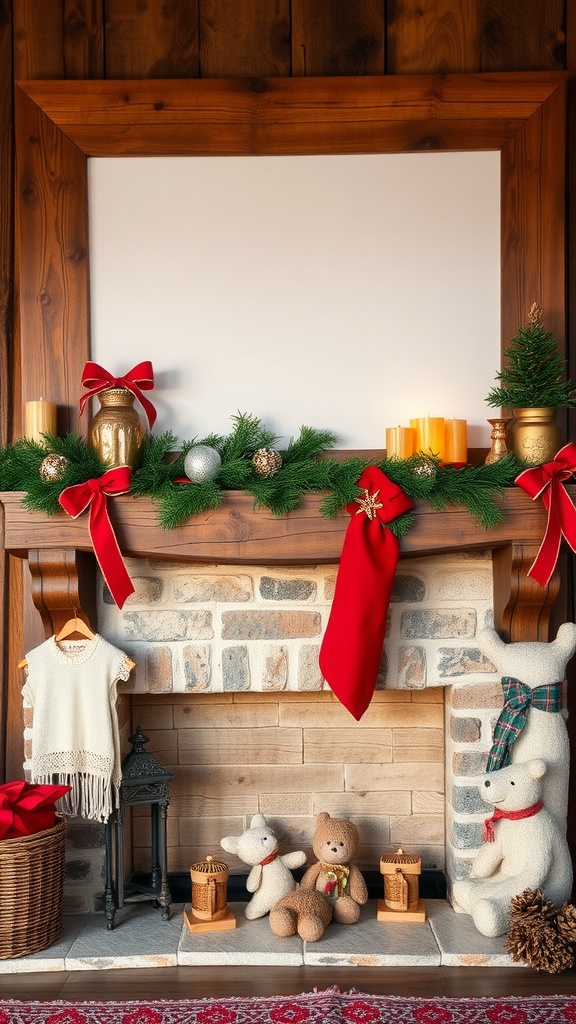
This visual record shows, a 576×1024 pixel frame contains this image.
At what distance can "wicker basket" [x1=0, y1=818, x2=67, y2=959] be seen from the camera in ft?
7.52

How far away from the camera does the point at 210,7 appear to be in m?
2.69

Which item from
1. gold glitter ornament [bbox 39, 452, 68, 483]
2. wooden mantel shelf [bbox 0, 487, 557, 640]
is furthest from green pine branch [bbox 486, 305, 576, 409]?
gold glitter ornament [bbox 39, 452, 68, 483]

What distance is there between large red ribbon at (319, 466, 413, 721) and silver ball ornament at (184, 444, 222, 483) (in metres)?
0.37

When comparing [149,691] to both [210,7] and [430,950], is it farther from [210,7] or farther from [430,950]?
[210,7]

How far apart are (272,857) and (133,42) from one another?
2.38 metres

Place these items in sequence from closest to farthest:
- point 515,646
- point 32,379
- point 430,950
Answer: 1. point 430,950
2. point 515,646
3. point 32,379

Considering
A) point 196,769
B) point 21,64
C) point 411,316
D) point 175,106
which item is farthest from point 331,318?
point 196,769

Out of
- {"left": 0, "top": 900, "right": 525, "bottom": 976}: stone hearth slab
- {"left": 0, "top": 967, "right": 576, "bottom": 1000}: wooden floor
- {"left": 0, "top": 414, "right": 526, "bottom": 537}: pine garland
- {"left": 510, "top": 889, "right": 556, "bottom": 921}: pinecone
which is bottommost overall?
{"left": 0, "top": 967, "right": 576, "bottom": 1000}: wooden floor

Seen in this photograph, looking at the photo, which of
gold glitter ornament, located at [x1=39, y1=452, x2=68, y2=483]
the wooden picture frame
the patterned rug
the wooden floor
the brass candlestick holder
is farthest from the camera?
the wooden picture frame

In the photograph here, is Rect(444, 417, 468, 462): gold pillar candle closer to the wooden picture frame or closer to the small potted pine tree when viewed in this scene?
the small potted pine tree

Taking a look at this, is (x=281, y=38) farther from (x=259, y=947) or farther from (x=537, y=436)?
(x=259, y=947)

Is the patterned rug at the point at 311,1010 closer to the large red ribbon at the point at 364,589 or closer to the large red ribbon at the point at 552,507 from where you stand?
the large red ribbon at the point at 364,589

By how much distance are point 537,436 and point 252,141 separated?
118cm

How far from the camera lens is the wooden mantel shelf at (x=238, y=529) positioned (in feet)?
7.95
